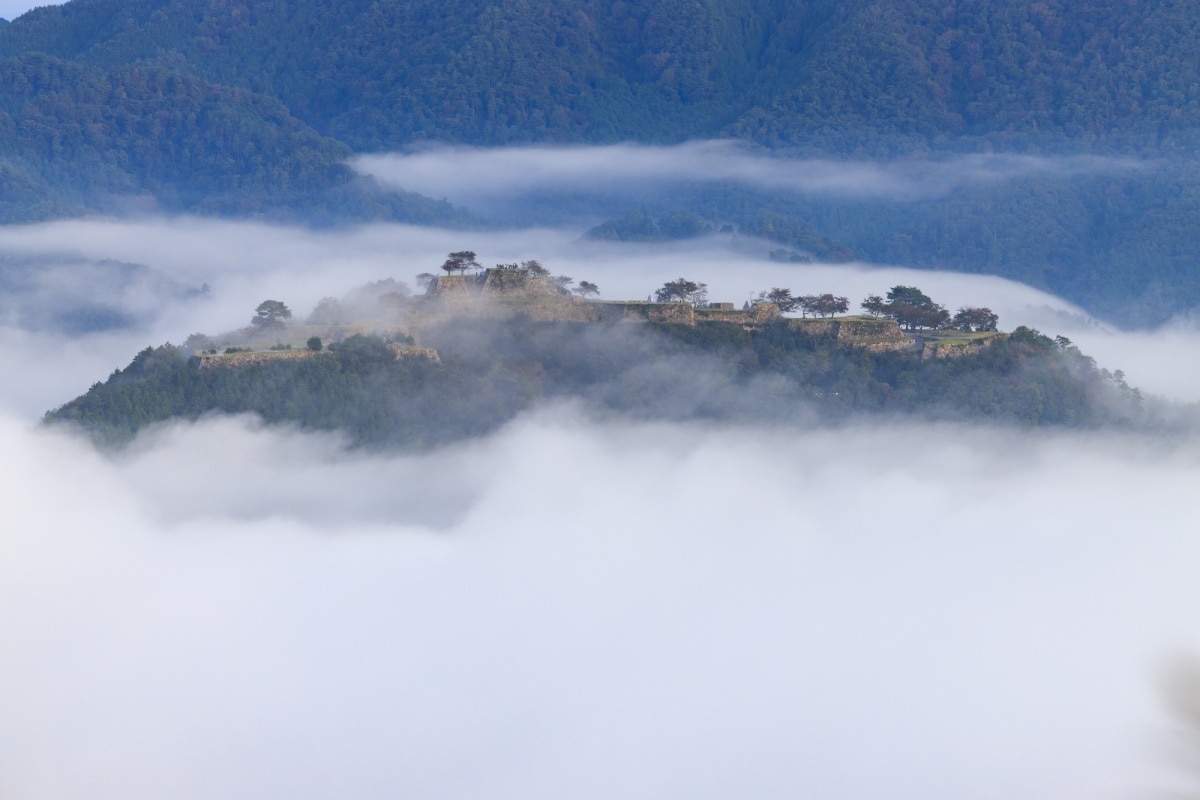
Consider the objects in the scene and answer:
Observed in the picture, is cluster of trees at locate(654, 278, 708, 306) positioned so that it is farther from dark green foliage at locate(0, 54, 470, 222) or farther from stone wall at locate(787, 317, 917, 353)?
dark green foliage at locate(0, 54, 470, 222)

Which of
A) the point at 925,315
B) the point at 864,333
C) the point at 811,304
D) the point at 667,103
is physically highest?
the point at 667,103

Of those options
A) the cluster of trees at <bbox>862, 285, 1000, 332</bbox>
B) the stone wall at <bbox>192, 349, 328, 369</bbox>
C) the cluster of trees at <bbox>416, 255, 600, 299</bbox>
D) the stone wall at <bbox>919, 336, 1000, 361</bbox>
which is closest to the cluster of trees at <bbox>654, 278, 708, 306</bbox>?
the cluster of trees at <bbox>416, 255, 600, 299</bbox>

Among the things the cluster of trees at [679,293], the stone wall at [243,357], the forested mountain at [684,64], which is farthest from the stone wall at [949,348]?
the forested mountain at [684,64]

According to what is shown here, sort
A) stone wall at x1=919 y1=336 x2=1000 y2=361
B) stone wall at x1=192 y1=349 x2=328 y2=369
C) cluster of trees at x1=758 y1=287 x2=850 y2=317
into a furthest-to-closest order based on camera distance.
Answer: cluster of trees at x1=758 y1=287 x2=850 y2=317
stone wall at x1=919 y1=336 x2=1000 y2=361
stone wall at x1=192 y1=349 x2=328 y2=369

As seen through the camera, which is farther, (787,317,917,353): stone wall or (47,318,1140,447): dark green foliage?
(787,317,917,353): stone wall

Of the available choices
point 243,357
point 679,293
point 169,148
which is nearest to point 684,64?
point 169,148

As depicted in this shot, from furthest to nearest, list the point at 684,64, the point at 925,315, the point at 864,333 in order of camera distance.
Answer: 1. the point at 684,64
2. the point at 925,315
3. the point at 864,333

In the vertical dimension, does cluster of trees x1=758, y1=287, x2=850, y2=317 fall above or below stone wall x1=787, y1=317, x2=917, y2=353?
above

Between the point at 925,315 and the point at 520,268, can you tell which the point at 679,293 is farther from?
the point at 925,315
